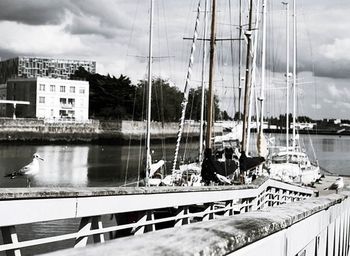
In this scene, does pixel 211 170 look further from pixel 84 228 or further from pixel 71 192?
pixel 71 192

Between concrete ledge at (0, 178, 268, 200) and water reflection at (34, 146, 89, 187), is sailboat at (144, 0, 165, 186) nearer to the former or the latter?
water reflection at (34, 146, 89, 187)

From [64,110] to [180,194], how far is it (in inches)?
6057

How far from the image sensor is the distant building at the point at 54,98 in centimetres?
15588

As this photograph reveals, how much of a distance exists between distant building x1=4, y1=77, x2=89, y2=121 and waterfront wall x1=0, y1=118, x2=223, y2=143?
54.5 ft

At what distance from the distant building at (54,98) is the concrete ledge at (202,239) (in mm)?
153343

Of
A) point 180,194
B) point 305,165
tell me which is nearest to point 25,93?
point 305,165

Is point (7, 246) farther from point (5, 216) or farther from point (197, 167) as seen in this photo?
point (197, 167)

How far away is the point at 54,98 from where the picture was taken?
156 meters

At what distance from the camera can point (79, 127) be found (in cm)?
13450

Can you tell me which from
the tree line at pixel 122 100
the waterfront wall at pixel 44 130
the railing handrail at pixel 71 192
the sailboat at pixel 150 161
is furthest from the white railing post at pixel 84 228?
the tree line at pixel 122 100

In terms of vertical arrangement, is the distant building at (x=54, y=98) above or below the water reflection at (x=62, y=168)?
above

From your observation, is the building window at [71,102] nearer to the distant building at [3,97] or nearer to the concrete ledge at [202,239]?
the distant building at [3,97]

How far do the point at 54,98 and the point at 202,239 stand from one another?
157 meters

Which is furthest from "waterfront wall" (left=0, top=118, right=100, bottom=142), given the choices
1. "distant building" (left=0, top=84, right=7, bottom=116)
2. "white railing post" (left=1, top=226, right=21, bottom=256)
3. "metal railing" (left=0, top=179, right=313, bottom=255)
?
"white railing post" (left=1, top=226, right=21, bottom=256)
